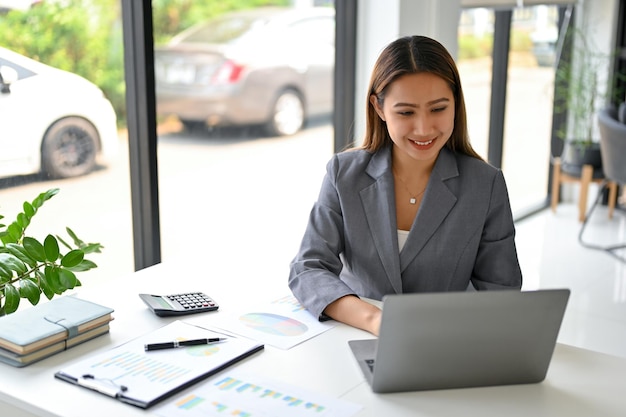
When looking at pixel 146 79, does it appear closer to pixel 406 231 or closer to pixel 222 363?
pixel 406 231

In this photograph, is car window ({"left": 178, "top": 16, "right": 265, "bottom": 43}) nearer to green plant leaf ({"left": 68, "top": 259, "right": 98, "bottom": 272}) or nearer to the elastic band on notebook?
green plant leaf ({"left": 68, "top": 259, "right": 98, "bottom": 272})

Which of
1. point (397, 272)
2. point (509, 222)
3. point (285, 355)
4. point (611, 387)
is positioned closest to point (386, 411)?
point (285, 355)

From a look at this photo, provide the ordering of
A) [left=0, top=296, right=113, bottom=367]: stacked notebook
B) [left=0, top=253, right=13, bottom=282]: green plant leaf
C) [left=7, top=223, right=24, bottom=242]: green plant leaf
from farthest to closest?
[left=7, top=223, right=24, bottom=242]: green plant leaf < [left=0, top=253, right=13, bottom=282]: green plant leaf < [left=0, top=296, right=113, bottom=367]: stacked notebook

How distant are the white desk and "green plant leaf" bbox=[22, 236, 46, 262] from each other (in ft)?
0.86

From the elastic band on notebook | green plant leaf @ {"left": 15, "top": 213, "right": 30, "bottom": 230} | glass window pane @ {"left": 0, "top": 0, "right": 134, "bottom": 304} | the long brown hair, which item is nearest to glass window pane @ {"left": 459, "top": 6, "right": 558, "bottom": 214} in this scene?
glass window pane @ {"left": 0, "top": 0, "right": 134, "bottom": 304}

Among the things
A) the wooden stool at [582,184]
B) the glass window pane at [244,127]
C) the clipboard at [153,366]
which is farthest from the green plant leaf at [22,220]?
the wooden stool at [582,184]

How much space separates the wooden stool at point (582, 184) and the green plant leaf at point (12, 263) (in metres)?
4.01

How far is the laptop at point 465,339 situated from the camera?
1.39 meters

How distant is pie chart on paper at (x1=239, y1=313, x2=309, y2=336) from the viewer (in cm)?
176

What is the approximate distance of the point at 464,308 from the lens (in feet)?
4.58

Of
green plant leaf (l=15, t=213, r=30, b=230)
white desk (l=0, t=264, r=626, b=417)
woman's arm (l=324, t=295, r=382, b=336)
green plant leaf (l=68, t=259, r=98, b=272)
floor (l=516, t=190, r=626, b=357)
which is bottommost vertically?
floor (l=516, t=190, r=626, b=357)

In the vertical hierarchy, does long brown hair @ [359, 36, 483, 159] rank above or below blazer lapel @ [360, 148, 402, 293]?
above

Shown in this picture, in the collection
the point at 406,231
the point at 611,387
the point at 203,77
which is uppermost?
the point at 203,77

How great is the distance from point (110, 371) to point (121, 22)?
1.57 m
